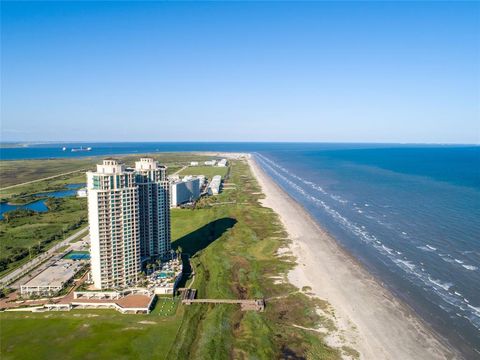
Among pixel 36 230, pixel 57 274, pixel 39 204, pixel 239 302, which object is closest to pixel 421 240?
pixel 239 302

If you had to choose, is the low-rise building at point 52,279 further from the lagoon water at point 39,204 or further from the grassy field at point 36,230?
the lagoon water at point 39,204

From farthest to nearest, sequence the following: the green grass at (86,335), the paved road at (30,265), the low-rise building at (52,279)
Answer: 1. the paved road at (30,265)
2. the low-rise building at (52,279)
3. the green grass at (86,335)

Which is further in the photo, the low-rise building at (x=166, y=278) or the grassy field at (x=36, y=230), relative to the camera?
the grassy field at (x=36, y=230)

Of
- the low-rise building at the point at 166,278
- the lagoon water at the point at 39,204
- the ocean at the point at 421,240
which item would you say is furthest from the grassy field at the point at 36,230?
the ocean at the point at 421,240

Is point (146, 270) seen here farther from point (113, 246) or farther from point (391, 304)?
point (391, 304)

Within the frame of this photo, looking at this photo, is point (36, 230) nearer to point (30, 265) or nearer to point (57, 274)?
point (30, 265)

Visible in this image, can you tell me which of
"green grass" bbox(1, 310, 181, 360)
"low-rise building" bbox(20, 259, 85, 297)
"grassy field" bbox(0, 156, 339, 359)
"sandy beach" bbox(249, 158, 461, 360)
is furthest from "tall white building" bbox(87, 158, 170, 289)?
"sandy beach" bbox(249, 158, 461, 360)
